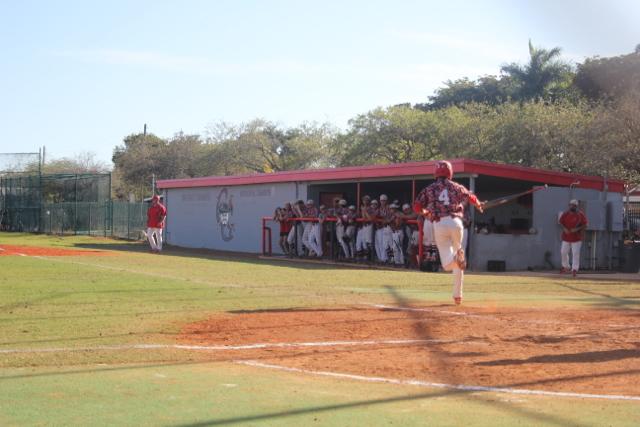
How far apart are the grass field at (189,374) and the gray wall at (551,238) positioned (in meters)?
9.63

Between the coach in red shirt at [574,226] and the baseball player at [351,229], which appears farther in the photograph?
the baseball player at [351,229]

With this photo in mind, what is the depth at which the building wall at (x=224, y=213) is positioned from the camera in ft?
110

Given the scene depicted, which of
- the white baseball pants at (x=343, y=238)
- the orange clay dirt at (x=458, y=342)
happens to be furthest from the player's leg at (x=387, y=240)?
the orange clay dirt at (x=458, y=342)

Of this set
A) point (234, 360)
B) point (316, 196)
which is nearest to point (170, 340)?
point (234, 360)

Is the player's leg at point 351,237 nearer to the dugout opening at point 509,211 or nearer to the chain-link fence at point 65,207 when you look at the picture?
the dugout opening at point 509,211

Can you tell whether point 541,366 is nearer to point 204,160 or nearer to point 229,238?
point 229,238

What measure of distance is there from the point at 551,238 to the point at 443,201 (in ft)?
49.7

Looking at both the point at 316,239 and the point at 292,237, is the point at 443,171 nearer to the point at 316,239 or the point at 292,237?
the point at 316,239

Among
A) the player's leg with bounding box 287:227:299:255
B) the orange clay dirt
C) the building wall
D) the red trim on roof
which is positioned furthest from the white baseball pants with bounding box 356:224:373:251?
the orange clay dirt

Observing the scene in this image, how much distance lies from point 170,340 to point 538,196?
19106mm

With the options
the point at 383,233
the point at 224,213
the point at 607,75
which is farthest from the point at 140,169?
the point at 383,233

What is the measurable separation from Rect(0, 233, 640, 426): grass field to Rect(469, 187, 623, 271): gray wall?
31.6 ft

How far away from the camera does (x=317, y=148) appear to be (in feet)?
227

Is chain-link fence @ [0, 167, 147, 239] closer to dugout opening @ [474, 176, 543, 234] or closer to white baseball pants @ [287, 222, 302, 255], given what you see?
white baseball pants @ [287, 222, 302, 255]
